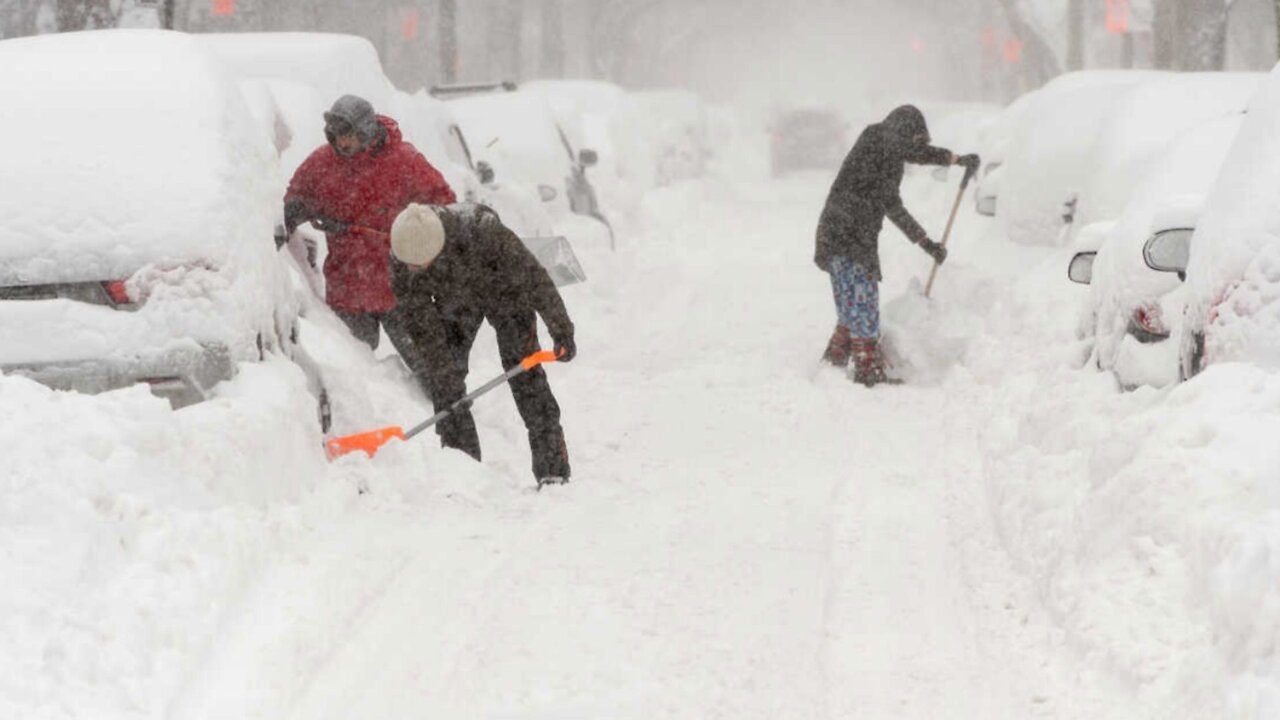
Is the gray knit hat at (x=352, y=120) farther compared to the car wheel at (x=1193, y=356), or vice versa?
the gray knit hat at (x=352, y=120)

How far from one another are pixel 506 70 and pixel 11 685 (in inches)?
1305

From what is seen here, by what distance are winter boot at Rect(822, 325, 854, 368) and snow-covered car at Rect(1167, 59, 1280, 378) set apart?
15.2 ft

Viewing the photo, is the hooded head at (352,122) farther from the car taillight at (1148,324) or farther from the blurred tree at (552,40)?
the blurred tree at (552,40)

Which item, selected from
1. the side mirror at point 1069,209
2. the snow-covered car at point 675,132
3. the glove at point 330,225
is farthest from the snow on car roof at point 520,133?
the snow-covered car at point 675,132

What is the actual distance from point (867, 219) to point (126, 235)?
4.91 metres

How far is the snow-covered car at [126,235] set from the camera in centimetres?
571

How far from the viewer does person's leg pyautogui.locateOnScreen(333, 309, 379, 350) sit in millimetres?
8195

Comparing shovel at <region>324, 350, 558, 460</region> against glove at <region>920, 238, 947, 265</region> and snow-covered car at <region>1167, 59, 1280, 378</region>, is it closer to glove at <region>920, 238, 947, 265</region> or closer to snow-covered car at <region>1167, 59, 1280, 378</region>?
snow-covered car at <region>1167, 59, 1280, 378</region>

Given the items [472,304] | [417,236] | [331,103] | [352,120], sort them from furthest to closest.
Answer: [331,103]
[352,120]
[472,304]
[417,236]

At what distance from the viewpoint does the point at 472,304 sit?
267 inches

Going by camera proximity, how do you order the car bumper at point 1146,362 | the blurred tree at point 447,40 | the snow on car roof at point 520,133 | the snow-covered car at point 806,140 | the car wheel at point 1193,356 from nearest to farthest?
the car wheel at point 1193,356 < the car bumper at point 1146,362 < the snow on car roof at point 520,133 < the blurred tree at point 447,40 < the snow-covered car at point 806,140

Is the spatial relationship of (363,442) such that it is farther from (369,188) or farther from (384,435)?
(369,188)

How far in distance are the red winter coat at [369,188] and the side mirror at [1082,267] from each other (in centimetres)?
295

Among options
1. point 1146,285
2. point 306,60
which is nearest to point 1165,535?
point 1146,285
